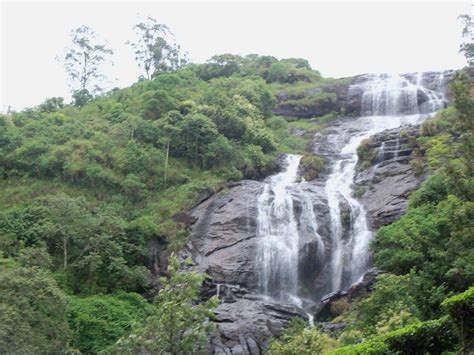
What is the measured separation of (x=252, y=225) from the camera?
29.1 meters

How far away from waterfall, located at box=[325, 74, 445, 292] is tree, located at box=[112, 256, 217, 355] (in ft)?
38.2

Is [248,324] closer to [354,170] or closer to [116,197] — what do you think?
[116,197]

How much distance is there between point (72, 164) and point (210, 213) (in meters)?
8.55

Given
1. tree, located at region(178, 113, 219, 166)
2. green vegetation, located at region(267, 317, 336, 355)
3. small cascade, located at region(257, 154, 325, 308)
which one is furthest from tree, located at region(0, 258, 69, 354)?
tree, located at region(178, 113, 219, 166)

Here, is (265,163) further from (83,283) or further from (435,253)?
(435,253)

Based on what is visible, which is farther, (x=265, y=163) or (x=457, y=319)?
(x=265, y=163)

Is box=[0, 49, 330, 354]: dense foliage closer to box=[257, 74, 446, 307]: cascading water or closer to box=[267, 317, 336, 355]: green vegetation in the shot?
box=[267, 317, 336, 355]: green vegetation

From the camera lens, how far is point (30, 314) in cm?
1764

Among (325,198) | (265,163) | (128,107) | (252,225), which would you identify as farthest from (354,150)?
(128,107)

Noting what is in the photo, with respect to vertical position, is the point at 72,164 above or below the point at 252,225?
above

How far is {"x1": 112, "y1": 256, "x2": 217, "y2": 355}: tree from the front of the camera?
15.4 metres

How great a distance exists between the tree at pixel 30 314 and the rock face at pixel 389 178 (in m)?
15.7

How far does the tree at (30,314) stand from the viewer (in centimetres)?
1669

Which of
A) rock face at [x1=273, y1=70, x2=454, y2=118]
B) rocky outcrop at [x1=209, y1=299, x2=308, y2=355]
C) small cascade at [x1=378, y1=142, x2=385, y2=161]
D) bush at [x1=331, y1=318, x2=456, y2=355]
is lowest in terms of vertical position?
rocky outcrop at [x1=209, y1=299, x2=308, y2=355]
